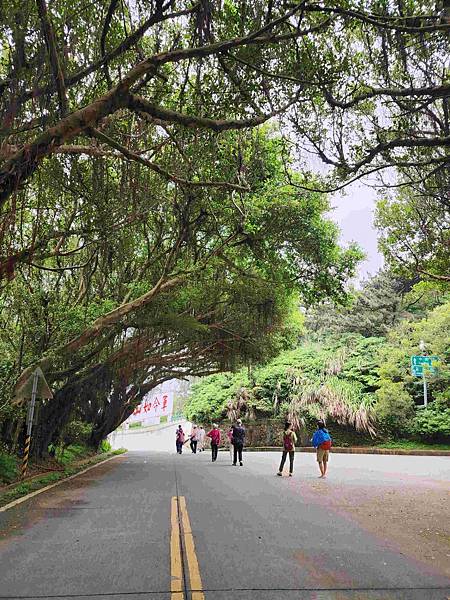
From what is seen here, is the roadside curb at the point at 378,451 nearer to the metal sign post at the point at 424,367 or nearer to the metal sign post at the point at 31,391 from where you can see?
the metal sign post at the point at 424,367

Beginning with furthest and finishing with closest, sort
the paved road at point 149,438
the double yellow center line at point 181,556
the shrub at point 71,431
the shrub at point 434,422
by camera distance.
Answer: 1. the paved road at point 149,438
2. the shrub at point 434,422
3. the shrub at point 71,431
4. the double yellow center line at point 181,556

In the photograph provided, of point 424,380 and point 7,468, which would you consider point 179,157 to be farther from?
point 424,380

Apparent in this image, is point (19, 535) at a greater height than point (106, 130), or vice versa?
point (106, 130)

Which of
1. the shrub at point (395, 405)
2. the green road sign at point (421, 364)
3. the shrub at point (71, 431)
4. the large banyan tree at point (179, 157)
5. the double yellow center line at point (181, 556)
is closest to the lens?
the double yellow center line at point (181, 556)

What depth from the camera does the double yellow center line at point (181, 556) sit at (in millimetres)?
4129

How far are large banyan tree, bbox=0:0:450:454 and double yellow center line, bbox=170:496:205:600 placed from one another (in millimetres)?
3864

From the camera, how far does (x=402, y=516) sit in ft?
24.9

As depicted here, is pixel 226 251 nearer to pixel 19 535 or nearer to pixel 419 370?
pixel 19 535

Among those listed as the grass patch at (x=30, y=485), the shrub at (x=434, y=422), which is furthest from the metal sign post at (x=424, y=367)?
the grass patch at (x=30, y=485)

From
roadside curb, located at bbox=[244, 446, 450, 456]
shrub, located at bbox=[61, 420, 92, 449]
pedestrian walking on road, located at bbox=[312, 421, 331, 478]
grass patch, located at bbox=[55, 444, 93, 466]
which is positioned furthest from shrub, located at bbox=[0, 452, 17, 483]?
roadside curb, located at bbox=[244, 446, 450, 456]

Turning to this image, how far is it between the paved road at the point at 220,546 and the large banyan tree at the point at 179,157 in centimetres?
354

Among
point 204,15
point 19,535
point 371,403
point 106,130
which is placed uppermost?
point 106,130

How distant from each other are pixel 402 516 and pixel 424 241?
7859 millimetres

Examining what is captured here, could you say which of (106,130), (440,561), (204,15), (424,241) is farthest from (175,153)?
(440,561)
